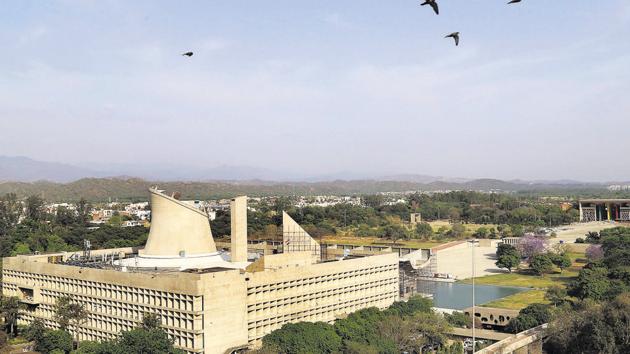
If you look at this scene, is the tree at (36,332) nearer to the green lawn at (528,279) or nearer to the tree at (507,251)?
the green lawn at (528,279)

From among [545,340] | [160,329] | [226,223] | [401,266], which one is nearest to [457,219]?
[226,223]

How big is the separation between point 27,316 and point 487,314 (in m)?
33.7

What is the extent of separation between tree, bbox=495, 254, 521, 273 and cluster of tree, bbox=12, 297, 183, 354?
163 ft

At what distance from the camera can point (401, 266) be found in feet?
172

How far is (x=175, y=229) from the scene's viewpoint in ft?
130

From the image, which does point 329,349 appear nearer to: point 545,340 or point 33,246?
point 545,340

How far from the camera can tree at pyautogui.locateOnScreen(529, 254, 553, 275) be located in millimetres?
68188

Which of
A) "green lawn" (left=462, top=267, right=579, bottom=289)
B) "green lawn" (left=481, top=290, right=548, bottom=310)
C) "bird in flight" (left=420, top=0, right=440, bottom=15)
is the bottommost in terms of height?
"green lawn" (left=462, top=267, right=579, bottom=289)

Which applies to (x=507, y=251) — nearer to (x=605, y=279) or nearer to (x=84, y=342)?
(x=605, y=279)

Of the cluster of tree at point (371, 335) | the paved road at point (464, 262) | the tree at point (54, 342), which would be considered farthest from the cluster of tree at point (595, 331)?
the paved road at point (464, 262)

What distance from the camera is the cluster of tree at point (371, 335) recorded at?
1264 inches

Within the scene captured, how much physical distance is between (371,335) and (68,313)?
60.2 ft

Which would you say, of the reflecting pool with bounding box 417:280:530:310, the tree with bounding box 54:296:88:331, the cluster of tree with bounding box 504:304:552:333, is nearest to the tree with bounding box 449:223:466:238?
the reflecting pool with bounding box 417:280:530:310

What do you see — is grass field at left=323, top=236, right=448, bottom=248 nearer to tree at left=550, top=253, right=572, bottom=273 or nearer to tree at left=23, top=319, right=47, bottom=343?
tree at left=550, top=253, right=572, bottom=273
